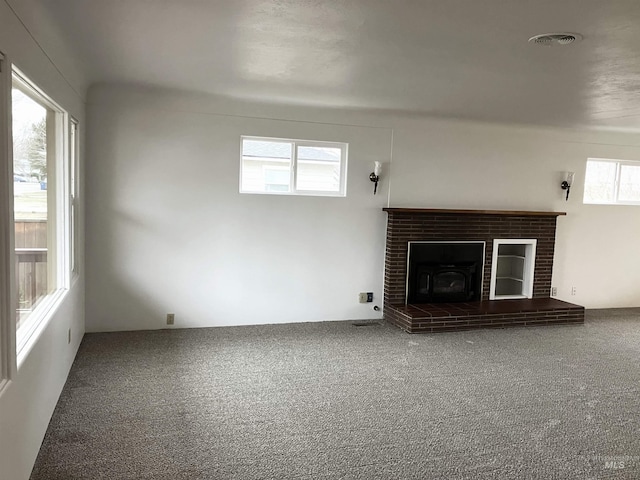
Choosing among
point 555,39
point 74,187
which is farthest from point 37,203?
point 555,39

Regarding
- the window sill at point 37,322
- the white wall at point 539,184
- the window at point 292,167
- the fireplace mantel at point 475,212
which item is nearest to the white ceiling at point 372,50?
the window at point 292,167

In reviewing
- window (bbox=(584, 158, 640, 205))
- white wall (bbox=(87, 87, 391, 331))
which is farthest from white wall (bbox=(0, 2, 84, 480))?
window (bbox=(584, 158, 640, 205))

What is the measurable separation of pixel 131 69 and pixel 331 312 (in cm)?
326

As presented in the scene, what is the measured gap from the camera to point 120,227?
4867mm

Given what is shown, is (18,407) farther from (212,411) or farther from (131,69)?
(131,69)

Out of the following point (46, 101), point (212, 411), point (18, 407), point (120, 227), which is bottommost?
point (212, 411)

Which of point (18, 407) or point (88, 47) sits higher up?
point (88, 47)

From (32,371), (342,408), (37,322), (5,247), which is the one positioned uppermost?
(5,247)

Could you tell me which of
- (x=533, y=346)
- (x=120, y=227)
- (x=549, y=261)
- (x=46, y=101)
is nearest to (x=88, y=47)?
(x=46, y=101)

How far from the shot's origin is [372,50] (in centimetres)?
308

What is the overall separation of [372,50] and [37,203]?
2309mm

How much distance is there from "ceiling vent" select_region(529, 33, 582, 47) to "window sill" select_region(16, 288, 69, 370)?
3.14 m

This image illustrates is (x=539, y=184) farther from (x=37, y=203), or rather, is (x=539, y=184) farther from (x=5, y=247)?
(x=5, y=247)

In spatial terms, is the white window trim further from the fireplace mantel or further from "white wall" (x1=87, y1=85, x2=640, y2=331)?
the fireplace mantel
